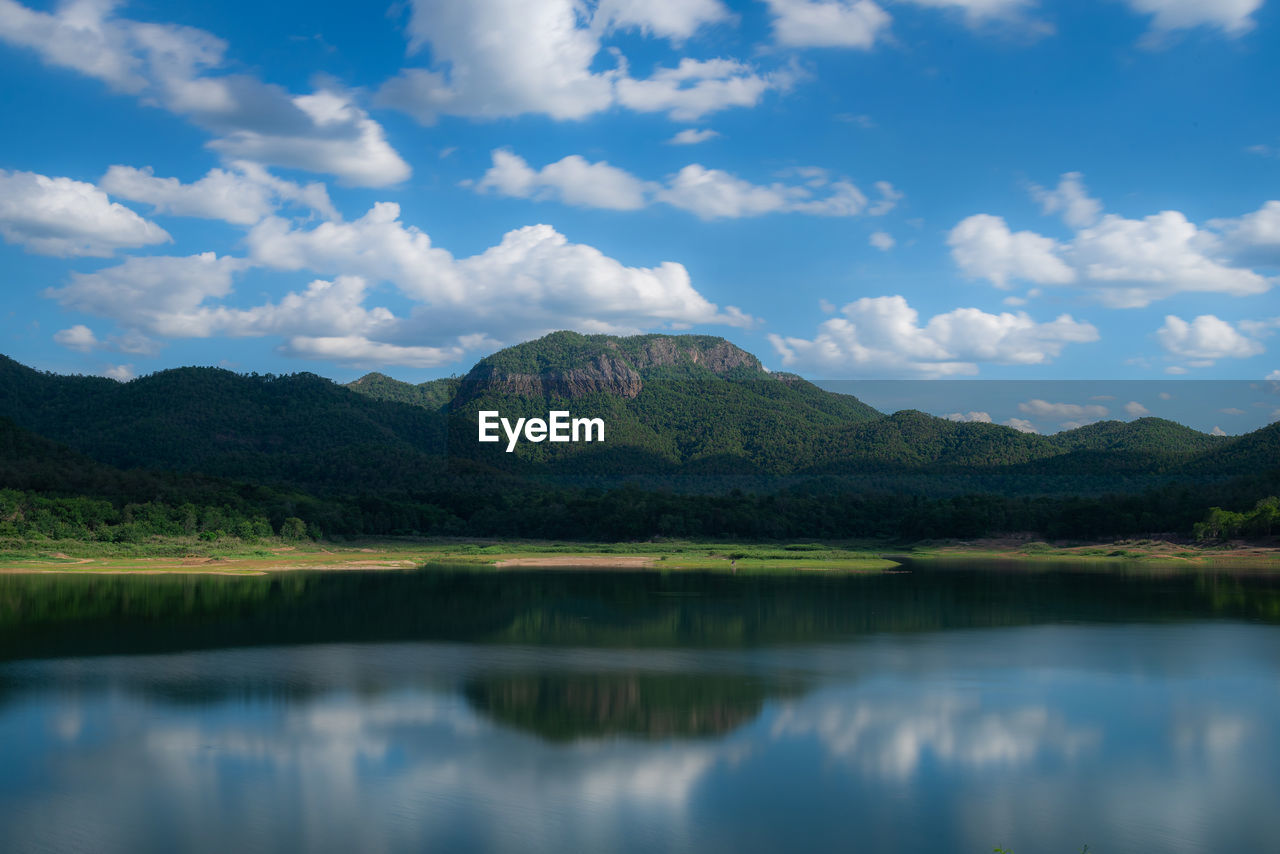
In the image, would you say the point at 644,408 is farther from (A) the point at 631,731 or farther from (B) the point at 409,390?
(A) the point at 631,731

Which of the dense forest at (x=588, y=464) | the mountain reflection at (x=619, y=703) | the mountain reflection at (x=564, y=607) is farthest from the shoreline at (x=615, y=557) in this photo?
the mountain reflection at (x=619, y=703)

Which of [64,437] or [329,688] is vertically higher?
[64,437]

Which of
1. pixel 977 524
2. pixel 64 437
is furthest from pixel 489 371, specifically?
pixel 977 524

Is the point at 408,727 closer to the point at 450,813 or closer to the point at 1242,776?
the point at 450,813

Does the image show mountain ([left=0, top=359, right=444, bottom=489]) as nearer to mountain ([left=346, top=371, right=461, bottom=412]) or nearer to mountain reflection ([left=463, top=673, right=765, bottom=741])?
mountain ([left=346, top=371, right=461, bottom=412])

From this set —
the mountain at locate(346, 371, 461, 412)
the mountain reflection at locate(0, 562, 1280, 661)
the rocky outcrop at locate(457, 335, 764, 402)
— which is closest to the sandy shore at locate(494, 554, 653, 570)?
the mountain reflection at locate(0, 562, 1280, 661)

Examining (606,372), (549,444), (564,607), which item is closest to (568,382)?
(606,372)

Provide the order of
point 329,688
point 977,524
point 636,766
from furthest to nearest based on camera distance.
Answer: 1. point 977,524
2. point 329,688
3. point 636,766
